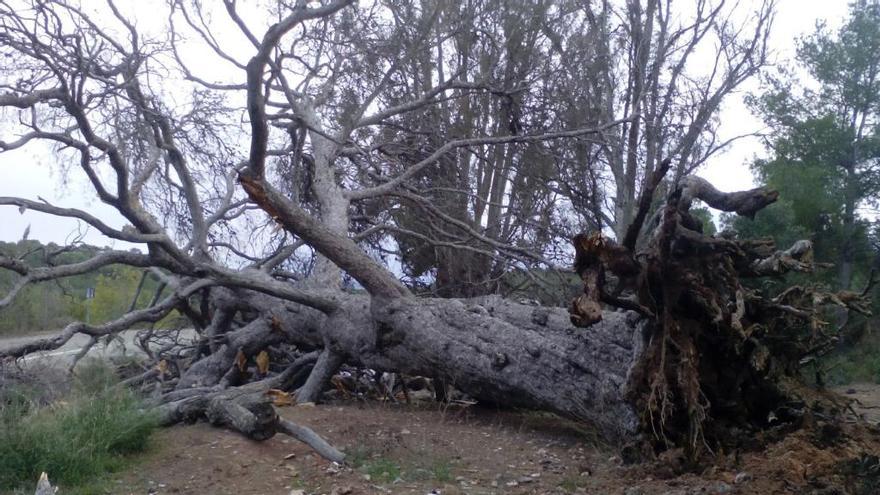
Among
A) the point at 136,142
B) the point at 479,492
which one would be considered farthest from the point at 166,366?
the point at 479,492

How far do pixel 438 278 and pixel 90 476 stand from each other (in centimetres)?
698

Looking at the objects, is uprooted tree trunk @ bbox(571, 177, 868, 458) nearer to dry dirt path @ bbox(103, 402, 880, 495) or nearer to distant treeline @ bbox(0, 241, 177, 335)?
dry dirt path @ bbox(103, 402, 880, 495)

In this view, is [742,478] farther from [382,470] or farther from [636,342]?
[382,470]

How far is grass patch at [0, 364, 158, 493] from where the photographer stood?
530 centimetres

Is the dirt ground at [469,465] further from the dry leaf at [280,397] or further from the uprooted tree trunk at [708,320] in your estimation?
the dry leaf at [280,397]

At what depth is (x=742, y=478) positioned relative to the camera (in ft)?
16.1

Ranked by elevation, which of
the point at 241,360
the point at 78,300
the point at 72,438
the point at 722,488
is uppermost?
the point at 78,300

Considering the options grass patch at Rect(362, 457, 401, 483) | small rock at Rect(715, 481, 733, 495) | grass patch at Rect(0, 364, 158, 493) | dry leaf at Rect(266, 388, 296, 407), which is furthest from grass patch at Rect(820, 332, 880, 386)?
grass patch at Rect(0, 364, 158, 493)

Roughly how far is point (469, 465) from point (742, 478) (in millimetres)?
1820

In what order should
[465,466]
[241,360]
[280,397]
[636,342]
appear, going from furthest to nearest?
[241,360], [280,397], [465,466], [636,342]

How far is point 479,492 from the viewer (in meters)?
5.29

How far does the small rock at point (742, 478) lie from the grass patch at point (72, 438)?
145 inches

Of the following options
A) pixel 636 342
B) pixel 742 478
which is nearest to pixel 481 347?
pixel 636 342

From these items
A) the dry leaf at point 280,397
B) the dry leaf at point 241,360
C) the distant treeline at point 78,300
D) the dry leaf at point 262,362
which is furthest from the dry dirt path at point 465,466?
the distant treeline at point 78,300
